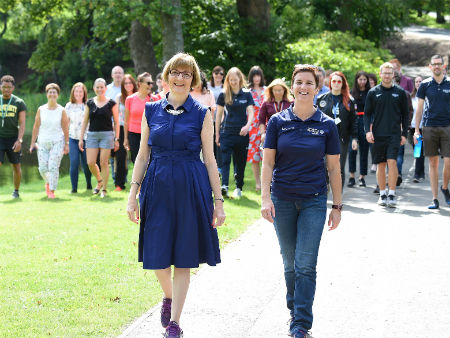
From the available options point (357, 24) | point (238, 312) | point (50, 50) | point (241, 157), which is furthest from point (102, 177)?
point (357, 24)

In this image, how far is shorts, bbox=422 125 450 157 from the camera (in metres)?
11.2

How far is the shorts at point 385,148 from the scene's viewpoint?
11.2m

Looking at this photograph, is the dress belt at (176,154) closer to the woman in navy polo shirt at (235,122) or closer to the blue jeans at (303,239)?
the blue jeans at (303,239)

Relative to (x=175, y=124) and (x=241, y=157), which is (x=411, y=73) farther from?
(x=175, y=124)

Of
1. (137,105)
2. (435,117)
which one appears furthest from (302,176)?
(137,105)

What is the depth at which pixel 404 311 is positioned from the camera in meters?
6.02

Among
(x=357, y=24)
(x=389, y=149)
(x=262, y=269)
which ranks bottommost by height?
(x=262, y=269)

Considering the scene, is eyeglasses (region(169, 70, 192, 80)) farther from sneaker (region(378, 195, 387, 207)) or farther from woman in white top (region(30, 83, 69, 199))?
woman in white top (region(30, 83, 69, 199))

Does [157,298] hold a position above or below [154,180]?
below

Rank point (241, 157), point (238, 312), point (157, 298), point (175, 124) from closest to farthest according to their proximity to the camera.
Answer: point (175, 124), point (238, 312), point (157, 298), point (241, 157)

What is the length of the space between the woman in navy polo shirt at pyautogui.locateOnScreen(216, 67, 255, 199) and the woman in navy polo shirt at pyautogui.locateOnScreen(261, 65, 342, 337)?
6.52 m

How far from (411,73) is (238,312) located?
26098mm

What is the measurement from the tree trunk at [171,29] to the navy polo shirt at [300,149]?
14525 mm

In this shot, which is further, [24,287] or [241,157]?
[241,157]
